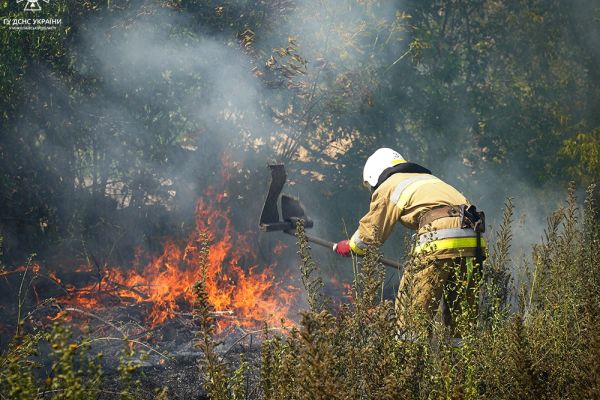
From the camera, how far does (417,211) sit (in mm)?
5512

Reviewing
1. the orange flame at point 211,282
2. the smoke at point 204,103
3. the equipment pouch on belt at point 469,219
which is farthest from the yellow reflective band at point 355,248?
the smoke at point 204,103

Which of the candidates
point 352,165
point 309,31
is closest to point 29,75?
point 309,31

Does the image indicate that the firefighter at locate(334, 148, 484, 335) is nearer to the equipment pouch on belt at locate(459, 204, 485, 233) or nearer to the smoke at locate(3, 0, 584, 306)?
the equipment pouch on belt at locate(459, 204, 485, 233)

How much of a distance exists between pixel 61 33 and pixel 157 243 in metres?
2.35

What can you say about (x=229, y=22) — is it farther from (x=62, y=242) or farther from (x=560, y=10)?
(x=560, y=10)

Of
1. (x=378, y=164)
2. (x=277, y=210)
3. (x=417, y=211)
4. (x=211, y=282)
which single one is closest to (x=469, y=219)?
(x=417, y=211)

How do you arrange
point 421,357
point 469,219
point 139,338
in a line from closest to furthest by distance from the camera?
1. point 421,357
2. point 469,219
3. point 139,338

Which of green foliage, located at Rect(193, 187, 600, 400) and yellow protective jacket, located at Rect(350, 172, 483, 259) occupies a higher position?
yellow protective jacket, located at Rect(350, 172, 483, 259)

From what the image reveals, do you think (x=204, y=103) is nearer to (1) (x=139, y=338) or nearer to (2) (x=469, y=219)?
(1) (x=139, y=338)

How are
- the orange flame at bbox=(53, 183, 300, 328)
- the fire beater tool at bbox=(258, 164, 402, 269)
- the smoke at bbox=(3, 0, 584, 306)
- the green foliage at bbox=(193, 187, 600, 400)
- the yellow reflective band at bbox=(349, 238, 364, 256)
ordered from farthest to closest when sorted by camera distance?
the smoke at bbox=(3, 0, 584, 306)
the orange flame at bbox=(53, 183, 300, 328)
the fire beater tool at bbox=(258, 164, 402, 269)
the yellow reflective band at bbox=(349, 238, 364, 256)
the green foliage at bbox=(193, 187, 600, 400)

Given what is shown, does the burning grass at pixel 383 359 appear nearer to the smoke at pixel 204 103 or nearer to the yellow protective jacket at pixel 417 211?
the yellow protective jacket at pixel 417 211

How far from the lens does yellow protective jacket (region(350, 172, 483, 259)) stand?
5.30 meters

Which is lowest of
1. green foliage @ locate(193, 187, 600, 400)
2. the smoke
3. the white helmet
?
green foliage @ locate(193, 187, 600, 400)

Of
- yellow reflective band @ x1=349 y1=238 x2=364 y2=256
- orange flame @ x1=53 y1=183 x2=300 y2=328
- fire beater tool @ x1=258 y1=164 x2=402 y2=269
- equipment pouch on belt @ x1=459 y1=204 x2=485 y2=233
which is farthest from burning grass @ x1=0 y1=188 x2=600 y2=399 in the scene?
orange flame @ x1=53 y1=183 x2=300 y2=328
